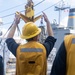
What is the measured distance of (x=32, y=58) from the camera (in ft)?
9.70

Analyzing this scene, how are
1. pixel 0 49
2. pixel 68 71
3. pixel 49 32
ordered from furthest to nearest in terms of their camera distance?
pixel 0 49
pixel 49 32
pixel 68 71

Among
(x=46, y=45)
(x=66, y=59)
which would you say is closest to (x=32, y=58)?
(x=46, y=45)

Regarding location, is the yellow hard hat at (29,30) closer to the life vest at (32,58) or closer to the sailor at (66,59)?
the life vest at (32,58)

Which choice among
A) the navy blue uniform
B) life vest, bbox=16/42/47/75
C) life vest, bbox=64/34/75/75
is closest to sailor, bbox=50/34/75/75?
life vest, bbox=64/34/75/75

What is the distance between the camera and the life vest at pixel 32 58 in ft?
9.74

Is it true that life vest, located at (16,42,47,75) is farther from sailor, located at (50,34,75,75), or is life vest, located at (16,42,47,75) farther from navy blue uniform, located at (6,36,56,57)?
sailor, located at (50,34,75,75)

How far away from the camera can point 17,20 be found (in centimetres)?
337

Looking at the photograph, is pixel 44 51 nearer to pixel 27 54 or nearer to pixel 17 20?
pixel 27 54

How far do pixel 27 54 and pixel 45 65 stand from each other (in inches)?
10.8

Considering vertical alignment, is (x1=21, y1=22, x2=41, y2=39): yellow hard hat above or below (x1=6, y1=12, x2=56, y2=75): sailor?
above

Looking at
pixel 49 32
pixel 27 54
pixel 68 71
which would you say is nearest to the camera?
pixel 68 71

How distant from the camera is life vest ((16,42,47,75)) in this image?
2969 millimetres

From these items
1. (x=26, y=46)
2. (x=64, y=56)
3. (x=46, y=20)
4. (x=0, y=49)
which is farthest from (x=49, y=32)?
(x=0, y=49)

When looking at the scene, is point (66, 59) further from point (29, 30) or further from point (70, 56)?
point (29, 30)
